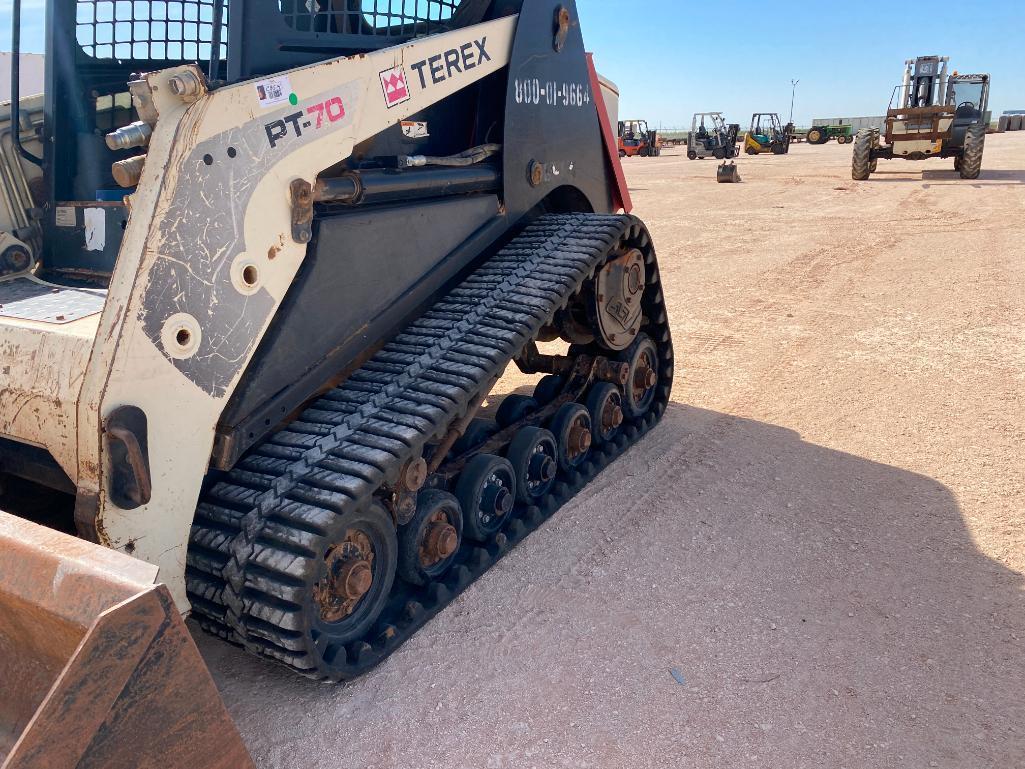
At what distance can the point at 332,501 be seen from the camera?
2.65 meters

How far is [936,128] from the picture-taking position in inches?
793

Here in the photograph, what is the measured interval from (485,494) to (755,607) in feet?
3.85

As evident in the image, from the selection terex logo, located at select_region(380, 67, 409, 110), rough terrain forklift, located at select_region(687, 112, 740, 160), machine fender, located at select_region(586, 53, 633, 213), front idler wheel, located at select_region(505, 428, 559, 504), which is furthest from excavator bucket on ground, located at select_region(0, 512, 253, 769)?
rough terrain forklift, located at select_region(687, 112, 740, 160)

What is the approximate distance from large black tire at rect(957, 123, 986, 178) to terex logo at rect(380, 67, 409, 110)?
19.7 meters

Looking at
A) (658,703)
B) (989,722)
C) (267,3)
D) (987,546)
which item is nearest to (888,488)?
(987,546)

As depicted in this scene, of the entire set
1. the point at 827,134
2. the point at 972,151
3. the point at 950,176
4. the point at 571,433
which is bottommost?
the point at 571,433

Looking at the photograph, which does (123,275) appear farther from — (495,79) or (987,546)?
(987,546)

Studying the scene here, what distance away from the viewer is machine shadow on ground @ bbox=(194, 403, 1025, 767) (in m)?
2.73

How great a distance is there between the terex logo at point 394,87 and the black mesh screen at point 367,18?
29 centimetres

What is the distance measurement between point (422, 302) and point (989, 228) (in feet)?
37.7

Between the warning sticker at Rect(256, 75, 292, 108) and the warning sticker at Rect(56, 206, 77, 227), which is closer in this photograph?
the warning sticker at Rect(256, 75, 292, 108)

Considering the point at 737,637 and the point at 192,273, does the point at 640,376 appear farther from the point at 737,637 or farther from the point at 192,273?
the point at 192,273

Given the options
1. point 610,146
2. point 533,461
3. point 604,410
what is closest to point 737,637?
point 533,461

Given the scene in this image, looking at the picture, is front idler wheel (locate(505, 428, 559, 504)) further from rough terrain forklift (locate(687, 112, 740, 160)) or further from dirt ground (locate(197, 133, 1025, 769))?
rough terrain forklift (locate(687, 112, 740, 160))
